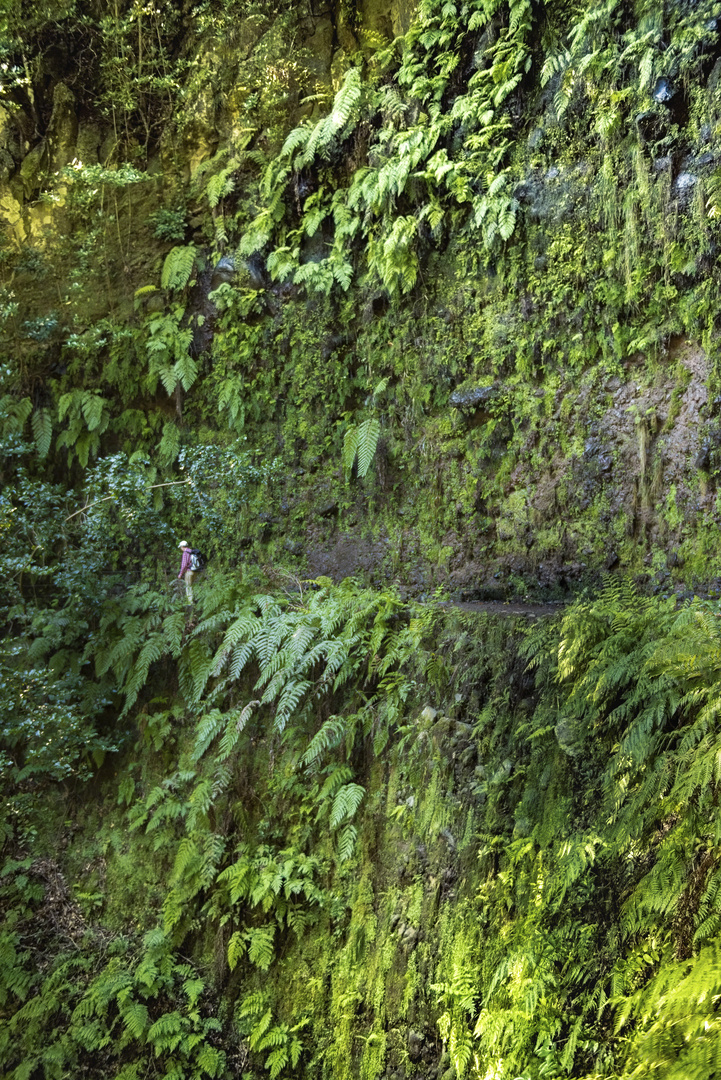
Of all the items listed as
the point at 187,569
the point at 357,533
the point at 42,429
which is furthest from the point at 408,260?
the point at 42,429

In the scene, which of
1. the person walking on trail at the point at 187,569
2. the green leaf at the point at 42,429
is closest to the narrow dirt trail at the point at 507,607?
the person walking on trail at the point at 187,569

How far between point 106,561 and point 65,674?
1041mm

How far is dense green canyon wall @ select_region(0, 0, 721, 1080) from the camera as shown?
3.87 metres

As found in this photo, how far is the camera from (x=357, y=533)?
6926 millimetres

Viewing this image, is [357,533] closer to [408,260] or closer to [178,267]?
[408,260]

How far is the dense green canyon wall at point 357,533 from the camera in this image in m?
3.87

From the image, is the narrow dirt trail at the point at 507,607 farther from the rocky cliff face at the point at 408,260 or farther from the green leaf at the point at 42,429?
the green leaf at the point at 42,429

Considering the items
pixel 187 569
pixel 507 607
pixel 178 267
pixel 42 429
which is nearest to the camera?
pixel 507 607

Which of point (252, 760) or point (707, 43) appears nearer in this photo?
point (707, 43)

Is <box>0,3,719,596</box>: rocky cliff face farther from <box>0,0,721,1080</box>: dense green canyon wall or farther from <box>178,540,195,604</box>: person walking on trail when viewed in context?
<box>178,540,195,604</box>: person walking on trail

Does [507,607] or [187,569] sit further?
[187,569]

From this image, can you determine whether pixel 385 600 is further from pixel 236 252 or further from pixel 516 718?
pixel 236 252

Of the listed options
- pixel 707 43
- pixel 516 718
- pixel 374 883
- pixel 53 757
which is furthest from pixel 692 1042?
pixel 707 43

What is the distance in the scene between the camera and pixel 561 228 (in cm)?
589
